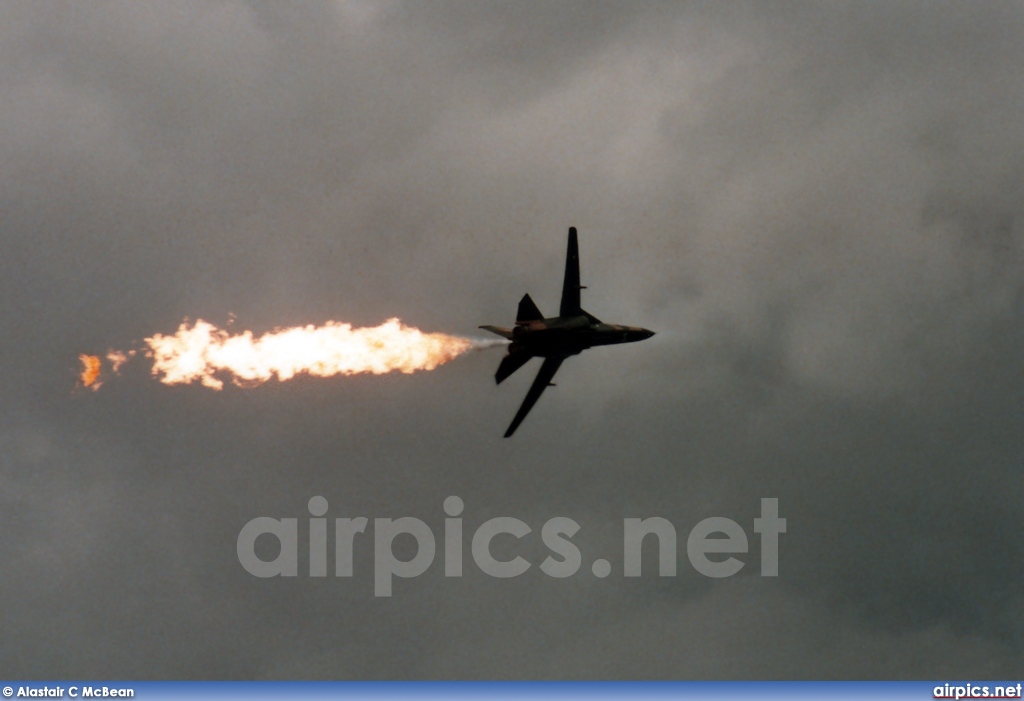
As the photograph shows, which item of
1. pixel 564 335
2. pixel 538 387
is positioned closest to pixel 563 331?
pixel 564 335

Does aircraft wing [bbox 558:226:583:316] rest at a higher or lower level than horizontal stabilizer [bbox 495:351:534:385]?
higher

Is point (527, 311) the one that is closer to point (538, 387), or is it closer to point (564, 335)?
point (564, 335)

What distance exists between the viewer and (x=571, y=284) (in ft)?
352

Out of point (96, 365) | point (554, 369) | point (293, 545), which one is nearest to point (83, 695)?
point (96, 365)

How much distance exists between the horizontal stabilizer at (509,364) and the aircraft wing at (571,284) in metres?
4.96

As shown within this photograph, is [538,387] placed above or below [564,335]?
below

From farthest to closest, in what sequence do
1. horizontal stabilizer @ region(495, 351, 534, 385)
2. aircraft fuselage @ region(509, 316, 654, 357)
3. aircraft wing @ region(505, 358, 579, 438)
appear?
aircraft wing @ region(505, 358, 579, 438) < horizontal stabilizer @ region(495, 351, 534, 385) < aircraft fuselage @ region(509, 316, 654, 357)

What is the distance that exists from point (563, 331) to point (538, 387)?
29.7ft

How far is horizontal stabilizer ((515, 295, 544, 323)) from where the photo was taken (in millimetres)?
104750

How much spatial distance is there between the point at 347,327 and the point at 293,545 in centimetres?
7567

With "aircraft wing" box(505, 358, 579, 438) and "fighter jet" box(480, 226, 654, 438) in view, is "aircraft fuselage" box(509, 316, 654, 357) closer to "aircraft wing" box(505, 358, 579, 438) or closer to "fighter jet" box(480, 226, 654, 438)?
"fighter jet" box(480, 226, 654, 438)

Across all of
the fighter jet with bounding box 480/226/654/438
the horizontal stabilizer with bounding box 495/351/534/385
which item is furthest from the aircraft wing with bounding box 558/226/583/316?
the horizontal stabilizer with bounding box 495/351/534/385

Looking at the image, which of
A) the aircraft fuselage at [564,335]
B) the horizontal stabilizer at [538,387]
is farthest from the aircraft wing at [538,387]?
the aircraft fuselage at [564,335]

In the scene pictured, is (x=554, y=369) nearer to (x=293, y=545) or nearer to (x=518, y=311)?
(x=518, y=311)
